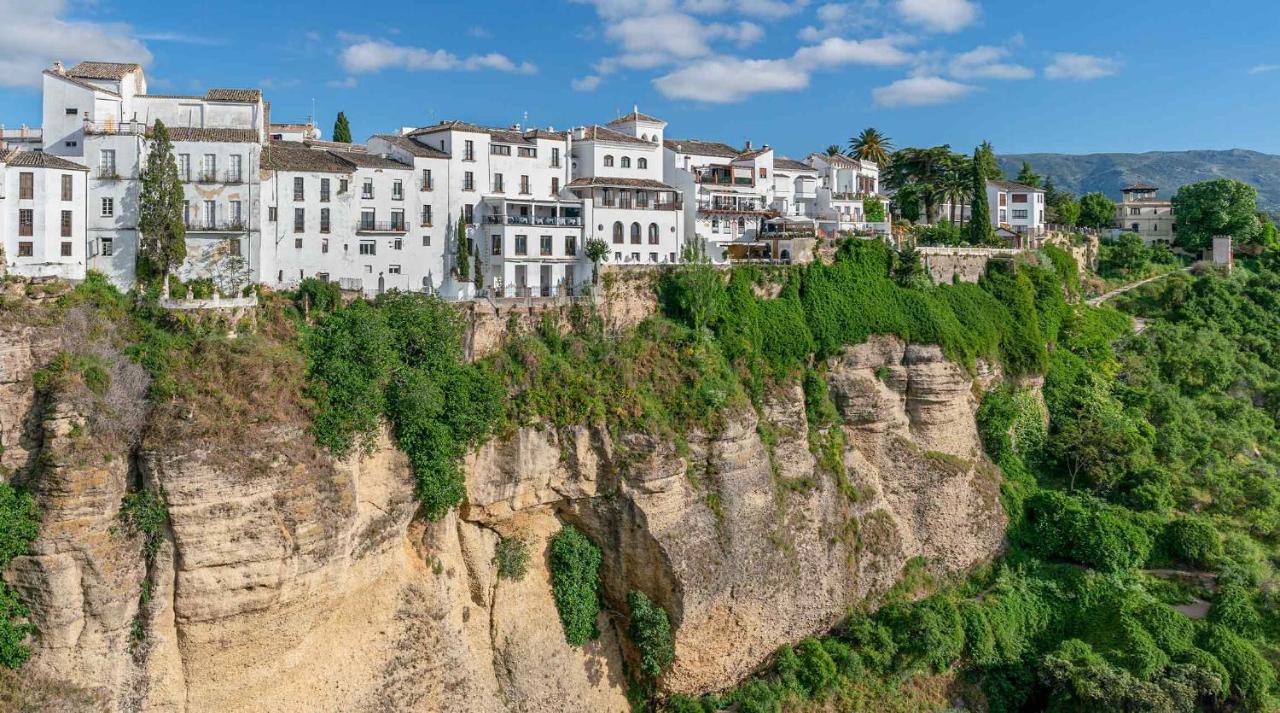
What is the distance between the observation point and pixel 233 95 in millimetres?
36844

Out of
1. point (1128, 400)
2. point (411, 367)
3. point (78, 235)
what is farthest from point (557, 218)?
point (1128, 400)

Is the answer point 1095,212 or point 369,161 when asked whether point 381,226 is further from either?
point 1095,212

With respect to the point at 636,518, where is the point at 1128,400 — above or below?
above

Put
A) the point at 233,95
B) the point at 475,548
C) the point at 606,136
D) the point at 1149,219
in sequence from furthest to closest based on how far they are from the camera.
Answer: the point at 1149,219, the point at 606,136, the point at 233,95, the point at 475,548

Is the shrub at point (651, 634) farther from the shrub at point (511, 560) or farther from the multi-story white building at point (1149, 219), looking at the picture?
the multi-story white building at point (1149, 219)

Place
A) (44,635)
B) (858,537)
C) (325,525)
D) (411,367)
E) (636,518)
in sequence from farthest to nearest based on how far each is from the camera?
1. (858,537)
2. (636,518)
3. (411,367)
4. (325,525)
5. (44,635)

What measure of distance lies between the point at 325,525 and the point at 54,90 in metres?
18.8

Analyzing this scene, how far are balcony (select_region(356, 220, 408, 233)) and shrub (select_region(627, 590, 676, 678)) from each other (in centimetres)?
1679

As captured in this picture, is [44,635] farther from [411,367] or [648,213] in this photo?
[648,213]

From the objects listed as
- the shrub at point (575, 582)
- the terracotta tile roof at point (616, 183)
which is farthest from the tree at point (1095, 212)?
the shrub at point (575, 582)

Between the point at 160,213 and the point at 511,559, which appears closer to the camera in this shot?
the point at 160,213

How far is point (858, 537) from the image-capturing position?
128 ft

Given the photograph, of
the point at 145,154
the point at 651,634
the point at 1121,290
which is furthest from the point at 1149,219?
the point at 145,154

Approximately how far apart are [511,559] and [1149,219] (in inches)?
2670
